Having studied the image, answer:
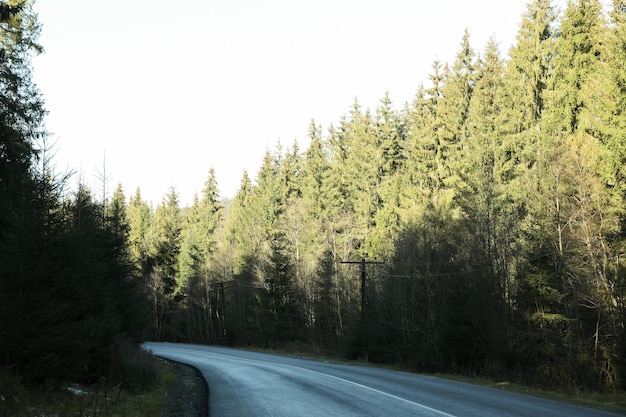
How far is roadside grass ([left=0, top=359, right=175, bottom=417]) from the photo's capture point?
364 inches

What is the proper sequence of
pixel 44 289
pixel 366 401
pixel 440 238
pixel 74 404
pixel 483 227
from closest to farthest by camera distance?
pixel 366 401
pixel 74 404
pixel 44 289
pixel 483 227
pixel 440 238

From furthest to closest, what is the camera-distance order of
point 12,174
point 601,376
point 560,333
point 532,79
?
1. point 532,79
2. point 560,333
3. point 601,376
4. point 12,174

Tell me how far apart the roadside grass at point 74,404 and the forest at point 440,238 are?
62cm

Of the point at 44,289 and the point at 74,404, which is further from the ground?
the point at 44,289

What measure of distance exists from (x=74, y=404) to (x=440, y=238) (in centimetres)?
2264

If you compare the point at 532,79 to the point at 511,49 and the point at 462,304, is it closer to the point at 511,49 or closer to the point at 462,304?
the point at 511,49

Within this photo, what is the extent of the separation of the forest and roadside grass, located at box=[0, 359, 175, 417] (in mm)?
621

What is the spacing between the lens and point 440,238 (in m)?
29.7

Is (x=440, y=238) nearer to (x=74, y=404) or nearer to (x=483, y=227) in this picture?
(x=483, y=227)

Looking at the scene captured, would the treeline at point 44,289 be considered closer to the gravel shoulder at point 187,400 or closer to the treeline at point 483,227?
the gravel shoulder at point 187,400

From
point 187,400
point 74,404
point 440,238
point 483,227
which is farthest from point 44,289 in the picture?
point 440,238

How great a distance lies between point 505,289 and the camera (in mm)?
24312

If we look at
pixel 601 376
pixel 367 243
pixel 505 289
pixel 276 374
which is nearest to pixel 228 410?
pixel 276 374

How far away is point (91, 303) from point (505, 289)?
18.5m
